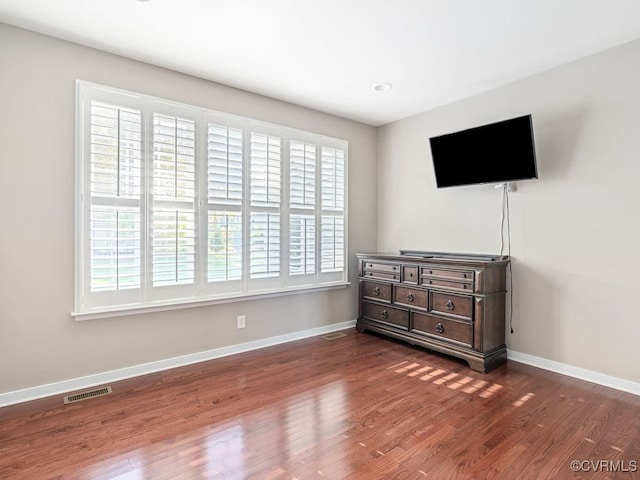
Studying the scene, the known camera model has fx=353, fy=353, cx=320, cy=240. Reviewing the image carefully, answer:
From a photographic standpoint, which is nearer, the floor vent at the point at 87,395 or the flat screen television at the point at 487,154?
the floor vent at the point at 87,395

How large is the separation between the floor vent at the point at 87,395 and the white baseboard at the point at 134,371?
0.32ft

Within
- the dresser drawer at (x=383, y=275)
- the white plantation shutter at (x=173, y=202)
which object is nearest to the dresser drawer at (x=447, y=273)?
the dresser drawer at (x=383, y=275)

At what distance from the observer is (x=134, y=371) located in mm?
2924

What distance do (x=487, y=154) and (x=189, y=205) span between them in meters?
2.72

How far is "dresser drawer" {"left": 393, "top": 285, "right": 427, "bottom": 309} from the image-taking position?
139 inches

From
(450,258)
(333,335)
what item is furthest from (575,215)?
(333,335)

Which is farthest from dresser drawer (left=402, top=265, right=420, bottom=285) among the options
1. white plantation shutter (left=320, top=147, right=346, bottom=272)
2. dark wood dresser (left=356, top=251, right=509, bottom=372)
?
white plantation shutter (left=320, top=147, right=346, bottom=272)

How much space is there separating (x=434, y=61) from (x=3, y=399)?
407cm

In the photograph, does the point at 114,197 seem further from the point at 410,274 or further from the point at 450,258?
the point at 450,258

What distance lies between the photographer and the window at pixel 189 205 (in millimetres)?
2711

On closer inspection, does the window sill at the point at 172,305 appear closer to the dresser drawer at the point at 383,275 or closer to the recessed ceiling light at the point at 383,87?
the dresser drawer at the point at 383,275

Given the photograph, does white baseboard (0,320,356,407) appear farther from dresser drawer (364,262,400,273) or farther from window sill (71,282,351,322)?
dresser drawer (364,262,400,273)

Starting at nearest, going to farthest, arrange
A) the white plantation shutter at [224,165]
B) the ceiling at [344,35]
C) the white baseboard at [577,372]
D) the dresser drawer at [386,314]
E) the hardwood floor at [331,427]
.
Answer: the hardwood floor at [331,427] < the ceiling at [344,35] < the white baseboard at [577,372] < the white plantation shutter at [224,165] < the dresser drawer at [386,314]

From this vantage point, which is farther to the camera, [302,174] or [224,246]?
[302,174]
